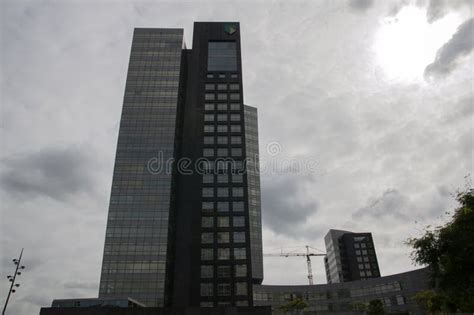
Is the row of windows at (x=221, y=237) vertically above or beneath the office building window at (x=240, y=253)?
above

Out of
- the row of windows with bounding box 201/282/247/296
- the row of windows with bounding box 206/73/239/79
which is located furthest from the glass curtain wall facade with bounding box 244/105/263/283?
the row of windows with bounding box 201/282/247/296

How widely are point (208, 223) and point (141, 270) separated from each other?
3222cm

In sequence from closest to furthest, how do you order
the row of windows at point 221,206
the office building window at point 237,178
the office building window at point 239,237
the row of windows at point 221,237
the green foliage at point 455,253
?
1. the green foliage at point 455,253
2. the row of windows at point 221,237
3. the office building window at point 239,237
4. the row of windows at point 221,206
5. the office building window at point 237,178

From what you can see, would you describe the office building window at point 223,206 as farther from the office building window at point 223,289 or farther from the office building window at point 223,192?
the office building window at point 223,289

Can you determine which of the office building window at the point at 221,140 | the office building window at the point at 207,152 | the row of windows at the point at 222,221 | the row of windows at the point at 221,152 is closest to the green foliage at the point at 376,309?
the row of windows at the point at 222,221

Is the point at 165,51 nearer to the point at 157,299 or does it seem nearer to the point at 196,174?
the point at 196,174

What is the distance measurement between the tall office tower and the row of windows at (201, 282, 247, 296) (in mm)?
253

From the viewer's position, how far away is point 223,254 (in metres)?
92.9

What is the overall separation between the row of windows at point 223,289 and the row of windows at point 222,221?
1620cm

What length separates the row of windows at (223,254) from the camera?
92438 millimetres

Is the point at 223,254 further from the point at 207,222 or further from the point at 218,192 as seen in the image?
the point at 218,192

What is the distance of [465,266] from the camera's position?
3647 cm

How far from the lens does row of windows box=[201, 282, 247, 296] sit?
8788cm

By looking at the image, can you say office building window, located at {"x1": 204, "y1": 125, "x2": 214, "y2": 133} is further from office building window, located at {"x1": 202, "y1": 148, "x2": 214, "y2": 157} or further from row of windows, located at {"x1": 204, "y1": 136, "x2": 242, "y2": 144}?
office building window, located at {"x1": 202, "y1": 148, "x2": 214, "y2": 157}
